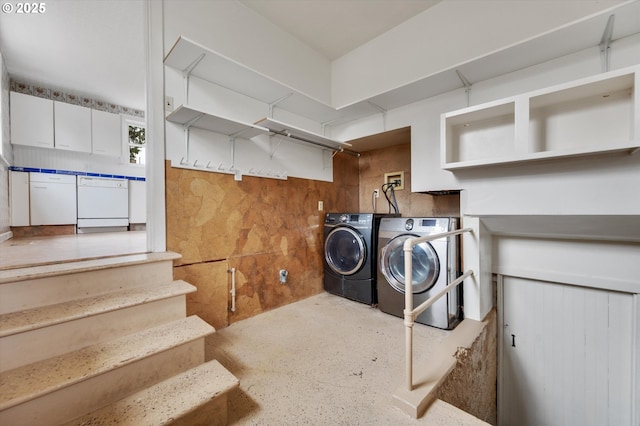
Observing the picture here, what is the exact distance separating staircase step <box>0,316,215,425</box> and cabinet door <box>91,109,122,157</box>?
4.65 meters

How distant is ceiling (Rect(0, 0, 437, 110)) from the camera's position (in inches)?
91.3

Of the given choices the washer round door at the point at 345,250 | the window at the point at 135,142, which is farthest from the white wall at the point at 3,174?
the washer round door at the point at 345,250

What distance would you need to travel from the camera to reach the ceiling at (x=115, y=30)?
232 centimetres

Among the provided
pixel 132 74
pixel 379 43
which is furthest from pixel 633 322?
pixel 132 74

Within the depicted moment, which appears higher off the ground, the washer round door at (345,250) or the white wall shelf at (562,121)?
the white wall shelf at (562,121)

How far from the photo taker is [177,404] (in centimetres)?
104

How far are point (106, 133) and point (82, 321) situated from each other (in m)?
4.74

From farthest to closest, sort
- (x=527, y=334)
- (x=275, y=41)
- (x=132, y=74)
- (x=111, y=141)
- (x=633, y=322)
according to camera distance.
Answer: (x=111, y=141) < (x=132, y=74) < (x=275, y=41) < (x=527, y=334) < (x=633, y=322)

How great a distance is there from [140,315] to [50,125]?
4.70m

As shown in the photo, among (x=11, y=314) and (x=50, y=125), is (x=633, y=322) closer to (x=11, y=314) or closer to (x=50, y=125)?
(x=11, y=314)

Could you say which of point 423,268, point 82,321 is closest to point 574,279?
point 423,268

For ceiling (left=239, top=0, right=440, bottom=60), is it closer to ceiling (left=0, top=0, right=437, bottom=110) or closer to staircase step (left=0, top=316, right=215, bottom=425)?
ceiling (left=0, top=0, right=437, bottom=110)

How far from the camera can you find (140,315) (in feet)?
4.28

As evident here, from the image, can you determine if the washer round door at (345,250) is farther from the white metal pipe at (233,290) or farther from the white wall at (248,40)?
the white wall at (248,40)
